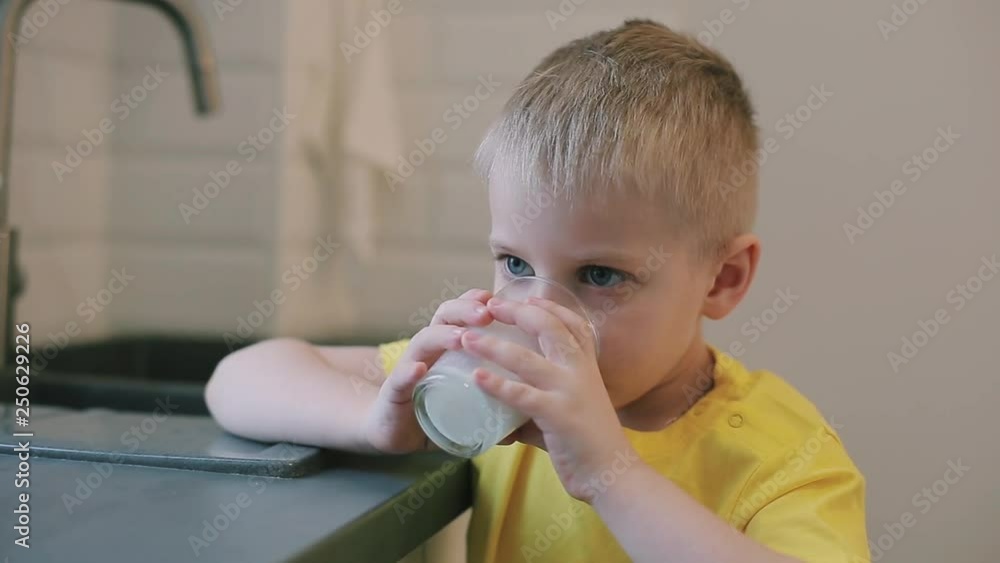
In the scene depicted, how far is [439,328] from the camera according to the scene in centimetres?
62

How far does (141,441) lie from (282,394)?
0.12 meters

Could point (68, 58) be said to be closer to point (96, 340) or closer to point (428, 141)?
point (96, 340)

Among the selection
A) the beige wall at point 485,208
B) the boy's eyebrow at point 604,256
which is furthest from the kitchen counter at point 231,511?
the beige wall at point 485,208

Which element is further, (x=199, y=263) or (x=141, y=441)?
(x=199, y=263)

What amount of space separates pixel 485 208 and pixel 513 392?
0.86 metres

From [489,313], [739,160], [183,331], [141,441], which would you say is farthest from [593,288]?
[183,331]

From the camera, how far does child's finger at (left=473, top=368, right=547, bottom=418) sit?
1.86 feet
